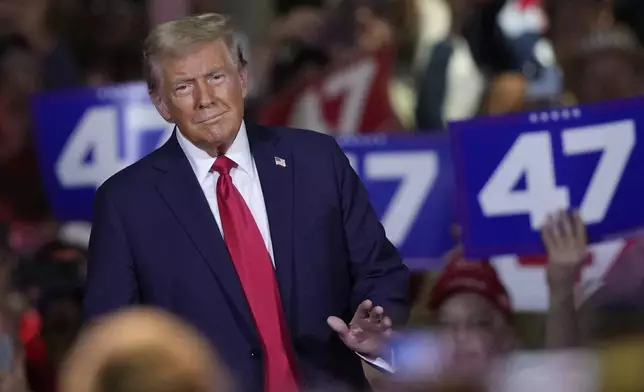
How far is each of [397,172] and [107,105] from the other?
1187 millimetres

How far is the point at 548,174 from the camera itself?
491 cm

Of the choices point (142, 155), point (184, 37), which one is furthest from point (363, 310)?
point (142, 155)

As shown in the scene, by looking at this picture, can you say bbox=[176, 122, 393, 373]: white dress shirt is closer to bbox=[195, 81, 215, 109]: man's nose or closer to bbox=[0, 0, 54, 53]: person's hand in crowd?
bbox=[195, 81, 215, 109]: man's nose

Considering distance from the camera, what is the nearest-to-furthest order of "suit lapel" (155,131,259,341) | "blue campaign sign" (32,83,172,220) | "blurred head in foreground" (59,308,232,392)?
"blurred head in foreground" (59,308,232,392) < "suit lapel" (155,131,259,341) < "blue campaign sign" (32,83,172,220)

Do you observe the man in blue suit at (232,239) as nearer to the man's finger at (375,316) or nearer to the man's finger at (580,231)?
the man's finger at (375,316)

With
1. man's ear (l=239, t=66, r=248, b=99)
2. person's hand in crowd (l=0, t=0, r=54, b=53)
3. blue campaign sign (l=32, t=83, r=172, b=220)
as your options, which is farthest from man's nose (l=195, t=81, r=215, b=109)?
person's hand in crowd (l=0, t=0, r=54, b=53)

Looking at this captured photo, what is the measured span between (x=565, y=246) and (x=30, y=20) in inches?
143

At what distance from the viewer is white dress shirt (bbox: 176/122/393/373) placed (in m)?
3.83

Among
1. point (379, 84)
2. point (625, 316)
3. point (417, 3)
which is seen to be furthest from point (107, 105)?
point (625, 316)

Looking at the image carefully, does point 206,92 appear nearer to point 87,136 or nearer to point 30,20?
point 87,136

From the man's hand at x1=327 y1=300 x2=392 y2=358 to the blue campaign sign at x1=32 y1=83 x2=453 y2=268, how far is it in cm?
193

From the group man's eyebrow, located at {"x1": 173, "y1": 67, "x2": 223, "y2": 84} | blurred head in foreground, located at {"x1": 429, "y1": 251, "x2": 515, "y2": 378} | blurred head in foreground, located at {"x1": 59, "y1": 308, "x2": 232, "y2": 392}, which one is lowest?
blurred head in foreground, located at {"x1": 429, "y1": 251, "x2": 515, "y2": 378}

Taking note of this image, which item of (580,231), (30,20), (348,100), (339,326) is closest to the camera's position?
(339,326)

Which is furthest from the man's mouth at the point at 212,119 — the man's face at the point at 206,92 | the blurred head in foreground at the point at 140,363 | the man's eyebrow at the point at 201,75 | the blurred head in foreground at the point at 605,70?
the blurred head in foreground at the point at 605,70
